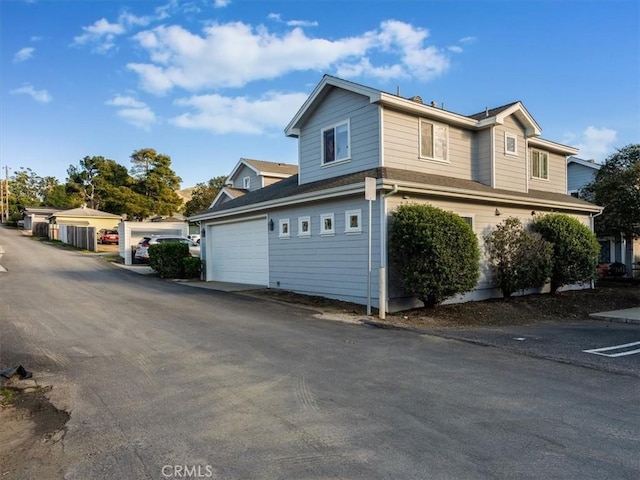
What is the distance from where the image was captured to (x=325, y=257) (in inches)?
484

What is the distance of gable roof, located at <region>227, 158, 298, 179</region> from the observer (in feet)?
86.1

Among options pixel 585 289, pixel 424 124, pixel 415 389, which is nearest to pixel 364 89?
pixel 424 124

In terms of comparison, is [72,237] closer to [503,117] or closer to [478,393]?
[503,117]

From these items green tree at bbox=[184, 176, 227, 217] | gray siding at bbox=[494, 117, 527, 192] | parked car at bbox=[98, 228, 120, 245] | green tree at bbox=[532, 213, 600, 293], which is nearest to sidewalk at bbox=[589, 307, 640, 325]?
green tree at bbox=[532, 213, 600, 293]

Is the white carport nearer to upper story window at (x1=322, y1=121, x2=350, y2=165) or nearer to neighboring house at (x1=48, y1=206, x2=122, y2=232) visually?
upper story window at (x1=322, y1=121, x2=350, y2=165)

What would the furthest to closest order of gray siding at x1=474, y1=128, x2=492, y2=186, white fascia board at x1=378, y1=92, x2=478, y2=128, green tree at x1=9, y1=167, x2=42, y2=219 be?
1. green tree at x1=9, y1=167, x2=42, y2=219
2. gray siding at x1=474, y1=128, x2=492, y2=186
3. white fascia board at x1=378, y1=92, x2=478, y2=128

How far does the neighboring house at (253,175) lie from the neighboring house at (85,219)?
21593mm

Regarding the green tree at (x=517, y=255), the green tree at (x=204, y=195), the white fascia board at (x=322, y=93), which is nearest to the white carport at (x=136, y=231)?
the white fascia board at (x=322, y=93)

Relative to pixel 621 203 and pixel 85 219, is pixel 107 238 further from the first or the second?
pixel 621 203

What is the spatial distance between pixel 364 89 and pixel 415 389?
30.0 ft

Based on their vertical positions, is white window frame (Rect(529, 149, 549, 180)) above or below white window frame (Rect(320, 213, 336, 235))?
above

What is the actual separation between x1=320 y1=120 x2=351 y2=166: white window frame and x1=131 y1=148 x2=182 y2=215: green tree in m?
37.9

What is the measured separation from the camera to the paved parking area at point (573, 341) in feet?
21.2

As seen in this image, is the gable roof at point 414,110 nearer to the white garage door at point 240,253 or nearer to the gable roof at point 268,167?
the white garage door at point 240,253
